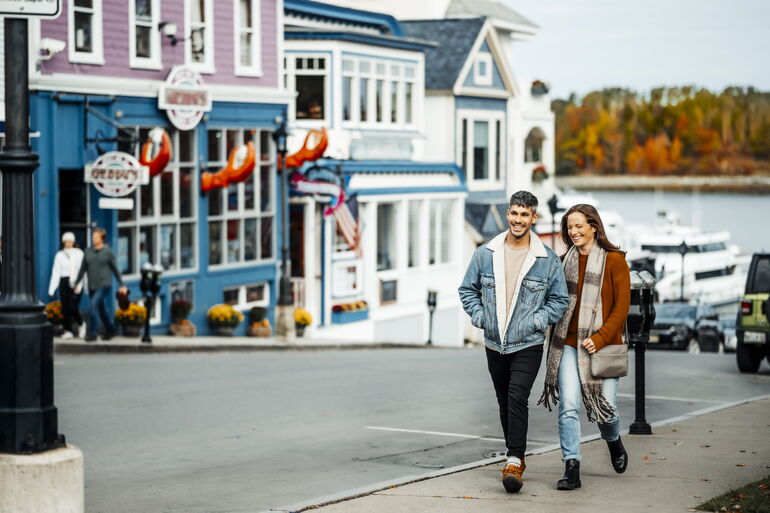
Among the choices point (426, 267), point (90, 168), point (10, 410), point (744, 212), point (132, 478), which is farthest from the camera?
point (744, 212)

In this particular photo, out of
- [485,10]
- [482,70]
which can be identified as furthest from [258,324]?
[485,10]

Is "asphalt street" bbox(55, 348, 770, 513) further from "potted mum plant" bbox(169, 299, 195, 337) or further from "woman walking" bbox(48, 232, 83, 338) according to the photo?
"potted mum plant" bbox(169, 299, 195, 337)

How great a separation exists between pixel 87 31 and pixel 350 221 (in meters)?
9.80

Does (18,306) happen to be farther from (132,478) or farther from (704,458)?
(704,458)

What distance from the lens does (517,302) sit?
29.0 ft

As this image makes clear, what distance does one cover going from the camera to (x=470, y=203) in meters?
43.8

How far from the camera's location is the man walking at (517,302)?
28.9ft

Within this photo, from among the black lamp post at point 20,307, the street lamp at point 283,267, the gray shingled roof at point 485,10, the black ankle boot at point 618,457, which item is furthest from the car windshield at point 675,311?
the black lamp post at point 20,307

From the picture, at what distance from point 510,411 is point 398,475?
5.58 feet

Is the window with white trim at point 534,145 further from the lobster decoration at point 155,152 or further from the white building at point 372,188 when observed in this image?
the lobster decoration at point 155,152

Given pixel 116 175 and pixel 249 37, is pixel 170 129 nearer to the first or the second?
pixel 116 175

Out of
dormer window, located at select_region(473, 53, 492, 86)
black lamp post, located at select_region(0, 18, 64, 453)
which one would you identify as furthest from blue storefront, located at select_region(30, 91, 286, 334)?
black lamp post, located at select_region(0, 18, 64, 453)

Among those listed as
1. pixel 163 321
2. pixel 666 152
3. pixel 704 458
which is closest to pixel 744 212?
pixel 666 152

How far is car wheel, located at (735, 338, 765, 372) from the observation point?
21.2 meters
